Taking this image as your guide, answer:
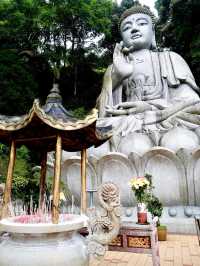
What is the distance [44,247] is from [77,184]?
3.79 meters

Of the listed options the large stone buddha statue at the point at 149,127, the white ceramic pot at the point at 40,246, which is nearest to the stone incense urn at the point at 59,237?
the white ceramic pot at the point at 40,246

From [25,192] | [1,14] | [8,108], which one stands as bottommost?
[25,192]

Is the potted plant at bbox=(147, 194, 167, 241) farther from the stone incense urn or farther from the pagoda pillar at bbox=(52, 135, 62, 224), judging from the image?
the pagoda pillar at bbox=(52, 135, 62, 224)

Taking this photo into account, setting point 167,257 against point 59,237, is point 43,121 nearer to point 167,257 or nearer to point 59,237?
point 59,237

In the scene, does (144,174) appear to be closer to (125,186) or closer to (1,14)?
(125,186)

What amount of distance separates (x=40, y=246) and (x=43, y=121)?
3.57 feet

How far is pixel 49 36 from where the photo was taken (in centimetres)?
1620

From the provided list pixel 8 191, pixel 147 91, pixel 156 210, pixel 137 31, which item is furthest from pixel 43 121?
pixel 137 31

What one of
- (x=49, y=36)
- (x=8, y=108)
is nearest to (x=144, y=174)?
(x=8, y=108)

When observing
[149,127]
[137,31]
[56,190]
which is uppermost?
[137,31]

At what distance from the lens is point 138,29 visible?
30.8 ft

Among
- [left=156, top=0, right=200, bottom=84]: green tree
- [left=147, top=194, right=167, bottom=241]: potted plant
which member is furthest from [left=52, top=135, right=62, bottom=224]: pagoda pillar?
[left=156, top=0, right=200, bottom=84]: green tree

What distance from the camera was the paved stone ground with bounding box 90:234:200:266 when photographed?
4027 millimetres

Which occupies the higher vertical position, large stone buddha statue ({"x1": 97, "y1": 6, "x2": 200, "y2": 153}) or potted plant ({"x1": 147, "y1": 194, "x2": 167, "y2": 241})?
large stone buddha statue ({"x1": 97, "y1": 6, "x2": 200, "y2": 153})
